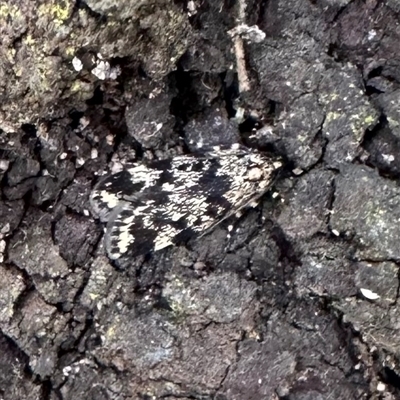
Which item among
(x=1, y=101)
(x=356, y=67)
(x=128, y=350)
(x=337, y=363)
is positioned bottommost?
(x=337, y=363)

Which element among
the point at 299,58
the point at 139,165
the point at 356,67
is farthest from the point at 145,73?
the point at 356,67

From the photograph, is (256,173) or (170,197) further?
(170,197)

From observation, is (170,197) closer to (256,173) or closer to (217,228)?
(217,228)

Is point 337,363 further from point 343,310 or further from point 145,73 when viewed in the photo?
point 145,73

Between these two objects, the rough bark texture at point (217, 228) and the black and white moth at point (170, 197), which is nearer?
the rough bark texture at point (217, 228)

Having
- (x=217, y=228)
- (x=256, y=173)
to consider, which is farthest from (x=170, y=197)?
(x=256, y=173)
